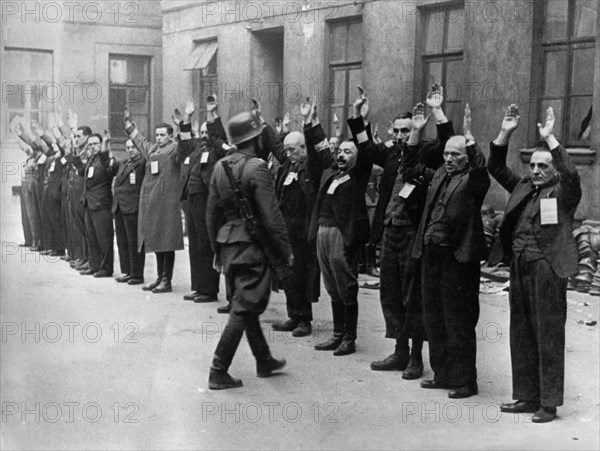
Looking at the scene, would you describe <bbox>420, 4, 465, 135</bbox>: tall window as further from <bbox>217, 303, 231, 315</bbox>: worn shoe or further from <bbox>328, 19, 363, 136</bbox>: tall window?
<bbox>217, 303, 231, 315</bbox>: worn shoe

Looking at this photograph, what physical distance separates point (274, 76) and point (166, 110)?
4.90 ft

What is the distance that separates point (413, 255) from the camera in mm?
5008

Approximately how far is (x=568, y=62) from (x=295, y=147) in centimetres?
392

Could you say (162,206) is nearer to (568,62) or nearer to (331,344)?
(331,344)

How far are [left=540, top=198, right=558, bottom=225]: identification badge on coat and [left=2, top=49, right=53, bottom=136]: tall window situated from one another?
397 centimetres

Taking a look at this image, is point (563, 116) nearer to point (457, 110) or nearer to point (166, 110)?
point (457, 110)

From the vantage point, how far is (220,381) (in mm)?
4812

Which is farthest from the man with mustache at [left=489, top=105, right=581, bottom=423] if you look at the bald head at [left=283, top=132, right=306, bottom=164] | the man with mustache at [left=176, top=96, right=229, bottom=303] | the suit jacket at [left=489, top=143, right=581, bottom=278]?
the man with mustache at [left=176, top=96, right=229, bottom=303]

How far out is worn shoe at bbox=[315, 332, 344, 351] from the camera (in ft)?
19.2

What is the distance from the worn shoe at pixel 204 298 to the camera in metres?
7.56

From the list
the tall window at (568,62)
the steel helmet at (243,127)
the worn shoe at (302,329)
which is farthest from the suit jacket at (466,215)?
the tall window at (568,62)

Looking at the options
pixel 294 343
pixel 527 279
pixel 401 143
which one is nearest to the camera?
pixel 527 279

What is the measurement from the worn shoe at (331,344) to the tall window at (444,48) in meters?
3.48

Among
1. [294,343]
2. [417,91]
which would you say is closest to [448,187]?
[294,343]
